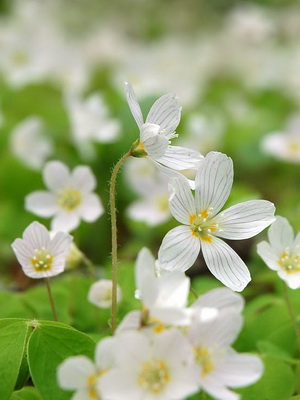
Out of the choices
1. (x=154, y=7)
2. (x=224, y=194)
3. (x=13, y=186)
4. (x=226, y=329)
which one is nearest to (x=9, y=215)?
(x=13, y=186)

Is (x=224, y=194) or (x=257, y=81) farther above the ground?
(x=257, y=81)

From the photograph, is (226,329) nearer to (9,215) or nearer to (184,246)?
(184,246)

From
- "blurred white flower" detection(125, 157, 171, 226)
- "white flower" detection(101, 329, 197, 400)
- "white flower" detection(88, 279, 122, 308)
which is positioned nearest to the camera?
"white flower" detection(101, 329, 197, 400)

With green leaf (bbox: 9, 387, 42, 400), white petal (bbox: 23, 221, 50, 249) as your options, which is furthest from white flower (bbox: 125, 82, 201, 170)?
green leaf (bbox: 9, 387, 42, 400)

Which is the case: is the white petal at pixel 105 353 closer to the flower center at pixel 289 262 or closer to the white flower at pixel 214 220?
the white flower at pixel 214 220

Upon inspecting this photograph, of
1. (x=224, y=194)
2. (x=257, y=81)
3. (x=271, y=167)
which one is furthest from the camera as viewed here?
(x=257, y=81)

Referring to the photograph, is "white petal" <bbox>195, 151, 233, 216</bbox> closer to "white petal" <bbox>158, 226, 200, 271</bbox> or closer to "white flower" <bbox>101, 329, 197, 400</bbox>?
"white petal" <bbox>158, 226, 200, 271</bbox>

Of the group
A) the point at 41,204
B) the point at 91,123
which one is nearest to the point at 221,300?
the point at 41,204

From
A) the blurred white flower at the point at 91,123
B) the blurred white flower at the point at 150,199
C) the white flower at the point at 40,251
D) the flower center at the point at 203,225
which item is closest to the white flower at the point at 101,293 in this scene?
the white flower at the point at 40,251
